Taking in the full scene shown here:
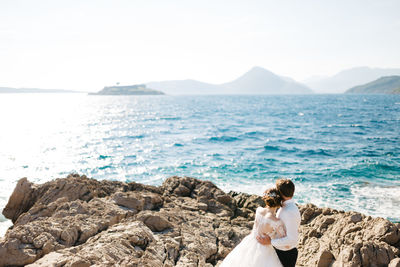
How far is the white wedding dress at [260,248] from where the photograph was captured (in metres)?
4.80

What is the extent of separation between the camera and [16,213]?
12.0 meters

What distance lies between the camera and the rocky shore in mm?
6418

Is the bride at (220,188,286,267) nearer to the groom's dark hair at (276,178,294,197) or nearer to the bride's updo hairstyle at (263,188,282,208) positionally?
the bride's updo hairstyle at (263,188,282,208)

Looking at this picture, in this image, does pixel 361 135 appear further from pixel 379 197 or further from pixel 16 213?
pixel 16 213

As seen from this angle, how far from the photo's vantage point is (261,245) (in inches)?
202

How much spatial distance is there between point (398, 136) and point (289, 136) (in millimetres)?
13234

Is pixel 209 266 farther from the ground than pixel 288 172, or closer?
farther from the ground

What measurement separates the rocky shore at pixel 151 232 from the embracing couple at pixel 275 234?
7.86ft

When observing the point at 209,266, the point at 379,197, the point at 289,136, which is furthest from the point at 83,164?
the point at 289,136

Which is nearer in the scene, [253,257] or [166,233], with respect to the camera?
[253,257]

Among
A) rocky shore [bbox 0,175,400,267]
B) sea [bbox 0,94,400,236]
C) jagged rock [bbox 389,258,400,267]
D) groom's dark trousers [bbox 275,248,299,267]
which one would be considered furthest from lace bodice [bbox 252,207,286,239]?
sea [bbox 0,94,400,236]

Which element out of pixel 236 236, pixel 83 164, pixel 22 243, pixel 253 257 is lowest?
pixel 83 164

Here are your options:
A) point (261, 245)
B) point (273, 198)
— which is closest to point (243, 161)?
point (261, 245)

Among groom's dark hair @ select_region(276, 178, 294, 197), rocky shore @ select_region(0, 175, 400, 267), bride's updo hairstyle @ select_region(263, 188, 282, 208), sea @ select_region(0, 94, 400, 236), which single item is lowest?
sea @ select_region(0, 94, 400, 236)
